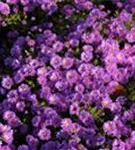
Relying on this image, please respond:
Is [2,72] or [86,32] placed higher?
[86,32]

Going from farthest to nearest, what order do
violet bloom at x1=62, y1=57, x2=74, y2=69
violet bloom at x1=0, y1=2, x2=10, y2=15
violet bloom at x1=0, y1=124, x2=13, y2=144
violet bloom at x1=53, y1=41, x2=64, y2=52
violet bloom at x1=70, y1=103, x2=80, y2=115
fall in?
violet bloom at x1=0, y1=2, x2=10, y2=15 → violet bloom at x1=53, y1=41, x2=64, y2=52 → violet bloom at x1=62, y1=57, x2=74, y2=69 → violet bloom at x1=70, y1=103, x2=80, y2=115 → violet bloom at x1=0, y1=124, x2=13, y2=144

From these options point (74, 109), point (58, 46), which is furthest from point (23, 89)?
point (58, 46)

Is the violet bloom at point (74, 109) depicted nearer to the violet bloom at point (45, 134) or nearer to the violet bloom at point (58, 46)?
the violet bloom at point (45, 134)

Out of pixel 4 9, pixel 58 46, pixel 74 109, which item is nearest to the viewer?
pixel 74 109

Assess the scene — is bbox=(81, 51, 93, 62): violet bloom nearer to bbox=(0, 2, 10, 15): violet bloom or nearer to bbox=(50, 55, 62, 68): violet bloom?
bbox=(50, 55, 62, 68): violet bloom

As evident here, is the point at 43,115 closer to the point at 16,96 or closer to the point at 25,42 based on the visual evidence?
the point at 16,96

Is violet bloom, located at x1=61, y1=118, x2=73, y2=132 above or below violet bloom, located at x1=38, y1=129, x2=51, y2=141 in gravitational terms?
above

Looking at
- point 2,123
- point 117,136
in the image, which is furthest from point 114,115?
point 2,123

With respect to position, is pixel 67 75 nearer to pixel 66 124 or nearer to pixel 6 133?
pixel 66 124

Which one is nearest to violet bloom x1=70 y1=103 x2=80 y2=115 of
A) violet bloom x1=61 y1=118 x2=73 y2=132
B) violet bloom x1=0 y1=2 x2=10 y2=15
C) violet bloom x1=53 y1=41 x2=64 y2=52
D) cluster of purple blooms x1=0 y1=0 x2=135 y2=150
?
cluster of purple blooms x1=0 y1=0 x2=135 y2=150
